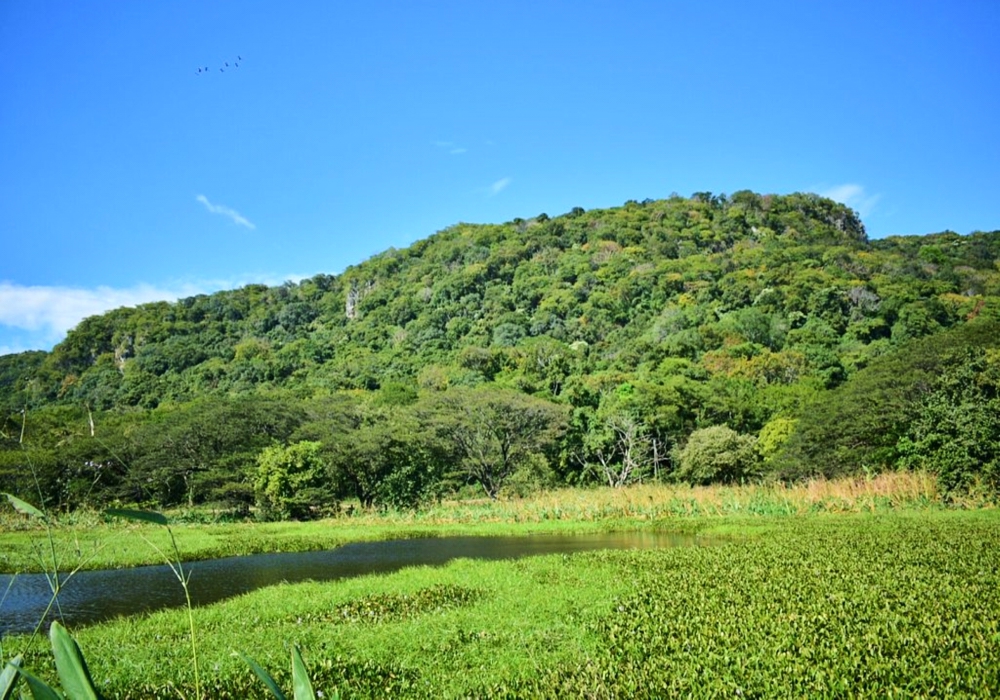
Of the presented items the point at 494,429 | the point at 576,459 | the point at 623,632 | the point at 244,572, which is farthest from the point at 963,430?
the point at 576,459

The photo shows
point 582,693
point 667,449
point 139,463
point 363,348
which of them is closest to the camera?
point 582,693

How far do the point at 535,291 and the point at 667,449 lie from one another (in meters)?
44.9

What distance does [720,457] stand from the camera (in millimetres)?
35562

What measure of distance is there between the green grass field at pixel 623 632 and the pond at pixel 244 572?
2.02 metres

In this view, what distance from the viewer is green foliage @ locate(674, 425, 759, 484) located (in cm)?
3578

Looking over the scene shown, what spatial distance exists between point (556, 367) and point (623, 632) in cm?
5191

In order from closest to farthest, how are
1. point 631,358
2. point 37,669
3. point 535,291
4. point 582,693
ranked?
point 582,693 < point 37,669 < point 631,358 < point 535,291

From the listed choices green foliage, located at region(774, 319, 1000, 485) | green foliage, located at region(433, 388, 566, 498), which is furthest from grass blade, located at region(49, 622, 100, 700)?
green foliage, located at region(433, 388, 566, 498)

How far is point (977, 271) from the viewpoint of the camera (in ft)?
238

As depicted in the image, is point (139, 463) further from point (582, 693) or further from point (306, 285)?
point (306, 285)

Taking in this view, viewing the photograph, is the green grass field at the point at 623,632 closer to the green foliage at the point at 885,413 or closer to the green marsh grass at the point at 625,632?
the green marsh grass at the point at 625,632

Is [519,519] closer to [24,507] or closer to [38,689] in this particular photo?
[24,507]

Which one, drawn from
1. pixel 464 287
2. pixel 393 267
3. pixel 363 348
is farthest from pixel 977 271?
pixel 393 267

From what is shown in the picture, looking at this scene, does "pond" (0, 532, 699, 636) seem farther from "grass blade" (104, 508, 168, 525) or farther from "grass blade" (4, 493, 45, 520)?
"grass blade" (104, 508, 168, 525)
